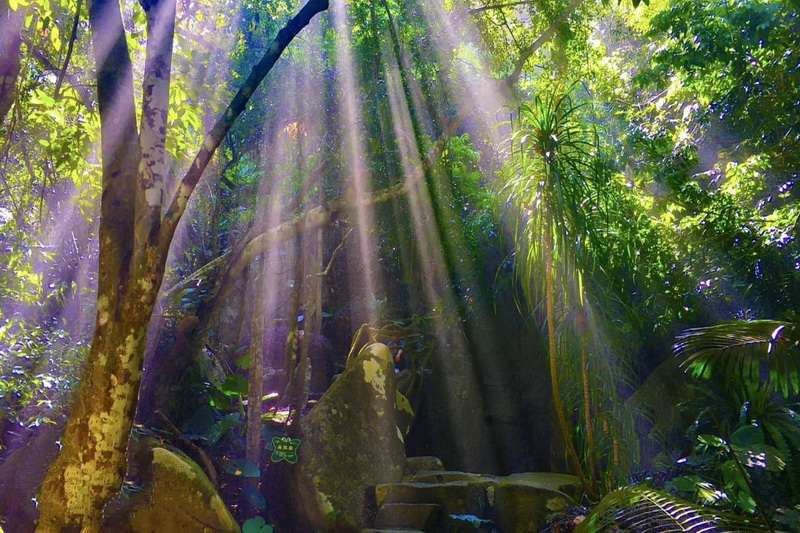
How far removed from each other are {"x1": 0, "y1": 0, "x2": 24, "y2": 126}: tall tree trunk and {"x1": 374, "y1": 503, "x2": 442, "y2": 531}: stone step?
17.0 feet

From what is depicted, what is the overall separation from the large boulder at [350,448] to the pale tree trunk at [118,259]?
3904mm

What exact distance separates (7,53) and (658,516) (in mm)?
4403

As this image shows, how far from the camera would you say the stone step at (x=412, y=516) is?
6719 millimetres

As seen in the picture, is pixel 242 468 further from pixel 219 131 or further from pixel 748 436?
pixel 748 436

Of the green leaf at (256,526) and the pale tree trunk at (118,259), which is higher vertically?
the pale tree trunk at (118,259)

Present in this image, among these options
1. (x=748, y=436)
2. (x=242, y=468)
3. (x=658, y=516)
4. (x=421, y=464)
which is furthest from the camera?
(x=421, y=464)

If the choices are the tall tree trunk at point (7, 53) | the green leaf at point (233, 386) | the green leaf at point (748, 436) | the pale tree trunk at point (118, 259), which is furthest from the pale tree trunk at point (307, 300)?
the green leaf at point (748, 436)

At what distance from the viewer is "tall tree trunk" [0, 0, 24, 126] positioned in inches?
153

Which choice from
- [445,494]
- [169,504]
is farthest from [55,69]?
[445,494]

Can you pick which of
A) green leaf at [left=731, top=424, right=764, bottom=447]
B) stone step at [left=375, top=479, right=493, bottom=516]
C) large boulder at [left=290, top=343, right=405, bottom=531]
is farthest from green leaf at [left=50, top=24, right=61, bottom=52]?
green leaf at [left=731, top=424, right=764, bottom=447]

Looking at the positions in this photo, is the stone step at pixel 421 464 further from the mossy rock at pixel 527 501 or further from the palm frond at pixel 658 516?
the palm frond at pixel 658 516

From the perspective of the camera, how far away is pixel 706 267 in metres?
7.91

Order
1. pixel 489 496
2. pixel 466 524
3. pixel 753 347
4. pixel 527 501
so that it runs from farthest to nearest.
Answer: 1. pixel 489 496
2. pixel 466 524
3. pixel 527 501
4. pixel 753 347

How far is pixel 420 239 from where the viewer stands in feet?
30.7
